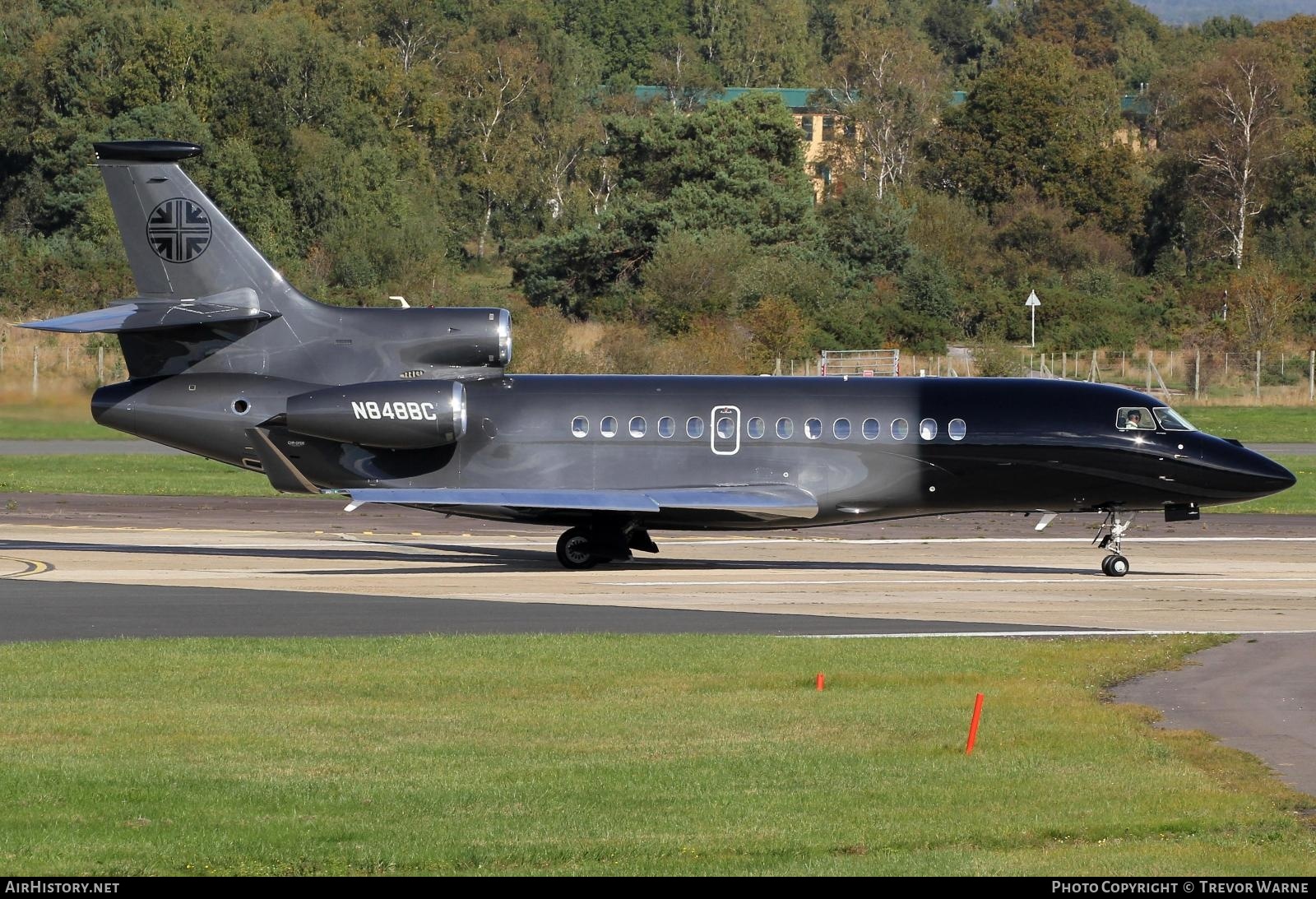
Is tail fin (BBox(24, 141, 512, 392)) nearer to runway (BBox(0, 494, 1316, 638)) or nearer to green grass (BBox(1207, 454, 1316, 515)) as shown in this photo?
runway (BBox(0, 494, 1316, 638))

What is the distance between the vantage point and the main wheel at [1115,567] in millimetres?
27328

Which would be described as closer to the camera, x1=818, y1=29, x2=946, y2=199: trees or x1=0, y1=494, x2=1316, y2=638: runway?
x1=0, y1=494, x2=1316, y2=638: runway

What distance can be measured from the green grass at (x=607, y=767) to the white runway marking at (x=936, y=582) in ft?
22.9

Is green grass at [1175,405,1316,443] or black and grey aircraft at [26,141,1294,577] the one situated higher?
black and grey aircraft at [26,141,1294,577]

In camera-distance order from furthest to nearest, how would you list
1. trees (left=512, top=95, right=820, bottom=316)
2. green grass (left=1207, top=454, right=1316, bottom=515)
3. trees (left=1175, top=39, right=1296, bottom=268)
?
trees (left=1175, top=39, right=1296, bottom=268) → trees (left=512, top=95, right=820, bottom=316) → green grass (left=1207, top=454, right=1316, bottom=515)

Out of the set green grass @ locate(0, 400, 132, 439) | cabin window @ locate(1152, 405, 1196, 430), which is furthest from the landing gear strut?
green grass @ locate(0, 400, 132, 439)

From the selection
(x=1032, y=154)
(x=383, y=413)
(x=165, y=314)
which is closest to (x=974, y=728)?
(x=383, y=413)

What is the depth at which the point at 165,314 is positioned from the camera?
2672 centimetres

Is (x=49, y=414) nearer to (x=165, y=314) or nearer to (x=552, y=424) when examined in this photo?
(x=165, y=314)

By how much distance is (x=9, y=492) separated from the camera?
3994 cm

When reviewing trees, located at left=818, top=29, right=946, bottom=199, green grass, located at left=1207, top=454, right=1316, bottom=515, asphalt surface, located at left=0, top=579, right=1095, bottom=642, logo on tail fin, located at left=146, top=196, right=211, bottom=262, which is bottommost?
green grass, located at left=1207, top=454, right=1316, bottom=515

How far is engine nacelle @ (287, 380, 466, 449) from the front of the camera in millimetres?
26828


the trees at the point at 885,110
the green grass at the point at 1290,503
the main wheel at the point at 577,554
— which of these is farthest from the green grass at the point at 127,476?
the trees at the point at 885,110

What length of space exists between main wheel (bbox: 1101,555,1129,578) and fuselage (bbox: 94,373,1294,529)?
0.87m
